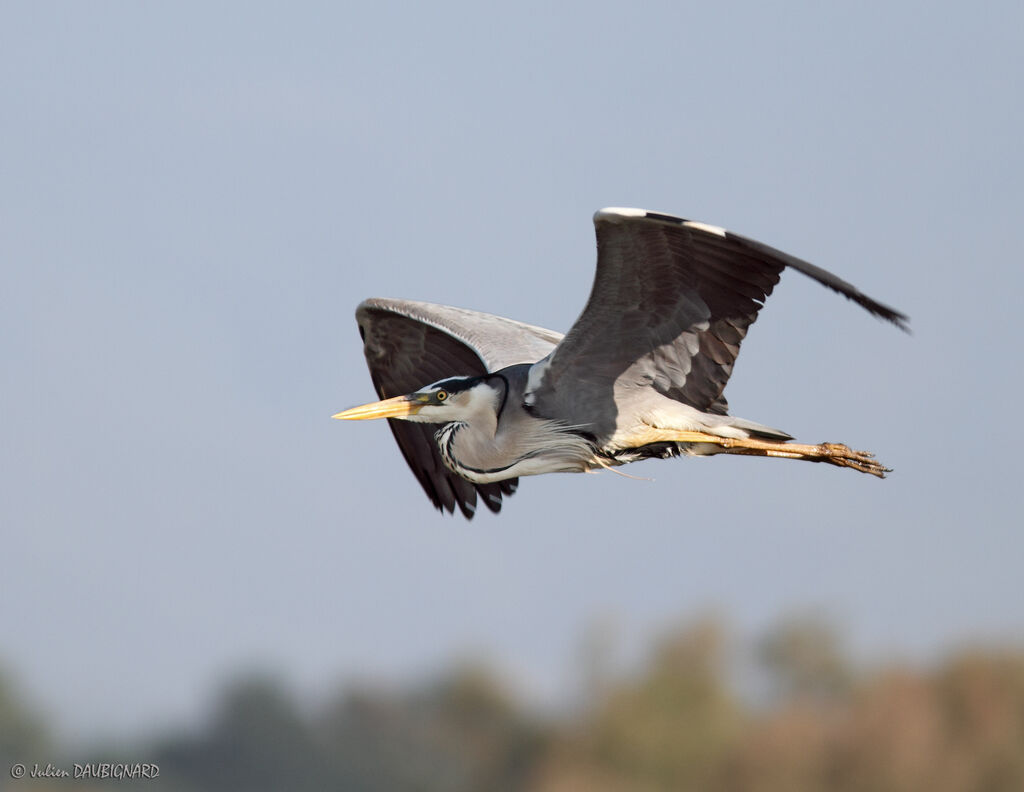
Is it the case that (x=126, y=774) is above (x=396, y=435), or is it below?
below

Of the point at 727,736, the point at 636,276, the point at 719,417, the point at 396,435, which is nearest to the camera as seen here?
the point at 636,276

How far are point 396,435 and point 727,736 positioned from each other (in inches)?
168

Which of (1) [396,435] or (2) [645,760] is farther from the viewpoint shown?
(2) [645,760]

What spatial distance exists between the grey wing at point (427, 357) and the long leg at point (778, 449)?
1530 mm

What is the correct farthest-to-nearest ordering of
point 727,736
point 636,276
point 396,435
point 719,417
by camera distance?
point 727,736 → point 396,435 → point 719,417 → point 636,276

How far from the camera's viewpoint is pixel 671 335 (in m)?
6.91

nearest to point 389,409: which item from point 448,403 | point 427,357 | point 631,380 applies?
point 448,403

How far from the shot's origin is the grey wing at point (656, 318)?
6328mm

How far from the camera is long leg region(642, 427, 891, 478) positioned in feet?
23.4

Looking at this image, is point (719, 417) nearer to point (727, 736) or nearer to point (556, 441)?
point (556, 441)

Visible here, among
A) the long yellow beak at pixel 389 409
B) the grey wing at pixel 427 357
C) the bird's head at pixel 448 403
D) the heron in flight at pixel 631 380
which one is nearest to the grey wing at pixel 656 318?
the heron in flight at pixel 631 380

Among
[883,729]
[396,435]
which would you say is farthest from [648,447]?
[883,729]

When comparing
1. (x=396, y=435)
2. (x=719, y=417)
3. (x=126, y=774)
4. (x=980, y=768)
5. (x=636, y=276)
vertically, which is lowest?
(x=126, y=774)

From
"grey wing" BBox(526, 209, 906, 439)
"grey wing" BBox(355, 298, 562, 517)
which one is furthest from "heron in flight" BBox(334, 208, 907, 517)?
"grey wing" BBox(355, 298, 562, 517)
